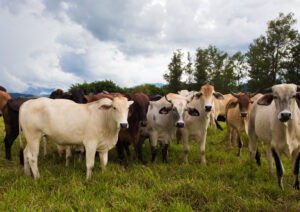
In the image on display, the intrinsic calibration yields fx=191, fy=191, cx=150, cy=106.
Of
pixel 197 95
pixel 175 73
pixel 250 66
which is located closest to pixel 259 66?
pixel 250 66

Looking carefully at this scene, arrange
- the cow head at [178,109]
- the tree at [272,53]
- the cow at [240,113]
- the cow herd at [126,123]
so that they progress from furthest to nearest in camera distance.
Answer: the tree at [272,53] → the cow at [240,113] → the cow head at [178,109] → the cow herd at [126,123]

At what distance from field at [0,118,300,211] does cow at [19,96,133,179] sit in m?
0.45

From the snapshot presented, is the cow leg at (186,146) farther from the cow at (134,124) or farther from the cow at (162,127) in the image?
the cow at (134,124)

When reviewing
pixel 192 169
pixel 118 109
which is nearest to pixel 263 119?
pixel 192 169

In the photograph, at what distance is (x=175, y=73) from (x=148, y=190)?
37.7 m

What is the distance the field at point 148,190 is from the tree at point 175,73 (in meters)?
35.4

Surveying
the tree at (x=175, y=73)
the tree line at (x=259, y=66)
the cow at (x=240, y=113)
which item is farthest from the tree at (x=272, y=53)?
the cow at (x=240, y=113)

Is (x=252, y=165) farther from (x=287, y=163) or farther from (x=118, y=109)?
(x=118, y=109)

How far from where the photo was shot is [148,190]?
3.60m

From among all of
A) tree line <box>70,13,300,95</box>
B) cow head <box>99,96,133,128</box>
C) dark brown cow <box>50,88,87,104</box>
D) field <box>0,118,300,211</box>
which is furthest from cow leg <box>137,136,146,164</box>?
tree line <box>70,13,300,95</box>

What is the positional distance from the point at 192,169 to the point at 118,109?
2442mm

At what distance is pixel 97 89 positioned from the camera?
127 feet

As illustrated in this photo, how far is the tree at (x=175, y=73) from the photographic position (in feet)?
131

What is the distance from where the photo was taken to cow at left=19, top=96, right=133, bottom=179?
397 centimetres
